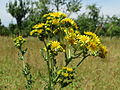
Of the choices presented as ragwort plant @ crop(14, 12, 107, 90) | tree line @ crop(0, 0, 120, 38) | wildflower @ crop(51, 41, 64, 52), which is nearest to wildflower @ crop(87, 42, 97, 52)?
ragwort plant @ crop(14, 12, 107, 90)

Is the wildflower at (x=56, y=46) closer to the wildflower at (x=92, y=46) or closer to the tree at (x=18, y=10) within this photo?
the wildflower at (x=92, y=46)

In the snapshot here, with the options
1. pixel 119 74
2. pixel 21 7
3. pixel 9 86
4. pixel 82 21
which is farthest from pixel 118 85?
pixel 21 7

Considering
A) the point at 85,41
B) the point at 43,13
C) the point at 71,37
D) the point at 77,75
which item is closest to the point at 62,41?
the point at 71,37

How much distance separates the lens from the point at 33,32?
1.69 meters

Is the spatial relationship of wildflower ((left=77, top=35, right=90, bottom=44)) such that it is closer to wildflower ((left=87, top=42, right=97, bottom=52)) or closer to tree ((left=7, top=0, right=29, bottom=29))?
wildflower ((left=87, top=42, right=97, bottom=52))

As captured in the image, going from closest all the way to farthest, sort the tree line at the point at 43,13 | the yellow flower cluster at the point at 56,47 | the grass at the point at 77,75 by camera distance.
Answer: the yellow flower cluster at the point at 56,47, the grass at the point at 77,75, the tree line at the point at 43,13

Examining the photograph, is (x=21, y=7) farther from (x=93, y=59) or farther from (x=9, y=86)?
(x=9, y=86)

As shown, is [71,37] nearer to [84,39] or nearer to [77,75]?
[84,39]

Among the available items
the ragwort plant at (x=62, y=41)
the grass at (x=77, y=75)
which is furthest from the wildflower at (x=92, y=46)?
the grass at (x=77, y=75)

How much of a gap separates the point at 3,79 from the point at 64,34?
2.99 meters

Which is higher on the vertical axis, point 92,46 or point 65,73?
point 92,46

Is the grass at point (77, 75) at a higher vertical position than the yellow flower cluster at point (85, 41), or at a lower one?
lower

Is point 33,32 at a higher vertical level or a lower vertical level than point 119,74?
higher

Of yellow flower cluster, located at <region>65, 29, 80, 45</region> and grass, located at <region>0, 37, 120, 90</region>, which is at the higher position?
yellow flower cluster, located at <region>65, 29, 80, 45</region>
